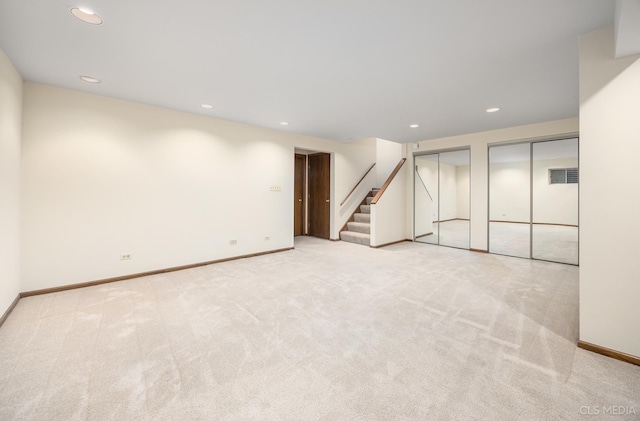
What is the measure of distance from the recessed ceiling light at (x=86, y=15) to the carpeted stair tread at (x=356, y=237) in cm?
602

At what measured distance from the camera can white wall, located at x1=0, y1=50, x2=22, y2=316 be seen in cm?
271

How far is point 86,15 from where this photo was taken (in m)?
2.11

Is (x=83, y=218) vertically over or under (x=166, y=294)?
over

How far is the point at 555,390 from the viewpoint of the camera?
180 centimetres

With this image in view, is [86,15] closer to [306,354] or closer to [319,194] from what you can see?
[306,354]

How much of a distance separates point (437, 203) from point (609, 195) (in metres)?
5.81

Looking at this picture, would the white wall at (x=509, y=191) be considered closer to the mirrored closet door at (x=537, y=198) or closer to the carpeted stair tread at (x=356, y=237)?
the mirrored closet door at (x=537, y=198)

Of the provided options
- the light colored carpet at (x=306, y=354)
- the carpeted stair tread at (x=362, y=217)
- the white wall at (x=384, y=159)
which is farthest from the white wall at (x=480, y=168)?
the white wall at (x=384, y=159)

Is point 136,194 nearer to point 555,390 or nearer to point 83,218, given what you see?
point 83,218

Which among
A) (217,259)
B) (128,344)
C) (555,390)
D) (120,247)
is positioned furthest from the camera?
(217,259)

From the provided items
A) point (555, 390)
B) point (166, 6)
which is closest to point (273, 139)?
point (166, 6)

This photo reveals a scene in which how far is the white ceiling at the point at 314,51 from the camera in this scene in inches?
80.4

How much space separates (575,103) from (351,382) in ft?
17.1

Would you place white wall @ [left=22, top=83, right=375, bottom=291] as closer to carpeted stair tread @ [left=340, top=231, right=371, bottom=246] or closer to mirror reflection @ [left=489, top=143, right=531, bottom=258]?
carpeted stair tread @ [left=340, top=231, right=371, bottom=246]
